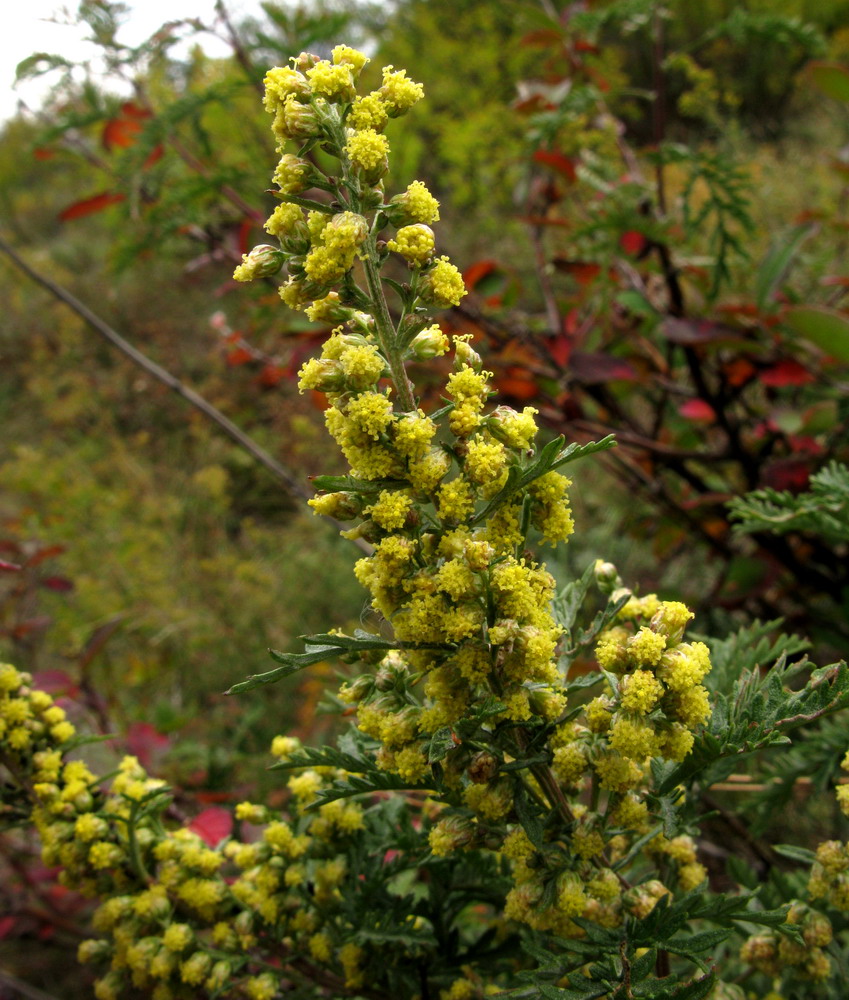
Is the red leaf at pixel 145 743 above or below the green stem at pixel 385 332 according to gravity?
below

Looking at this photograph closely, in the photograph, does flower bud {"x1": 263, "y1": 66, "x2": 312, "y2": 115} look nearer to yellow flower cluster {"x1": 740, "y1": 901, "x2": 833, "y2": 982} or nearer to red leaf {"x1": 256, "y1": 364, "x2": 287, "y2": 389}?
yellow flower cluster {"x1": 740, "y1": 901, "x2": 833, "y2": 982}

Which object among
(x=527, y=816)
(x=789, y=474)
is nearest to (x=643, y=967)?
(x=527, y=816)

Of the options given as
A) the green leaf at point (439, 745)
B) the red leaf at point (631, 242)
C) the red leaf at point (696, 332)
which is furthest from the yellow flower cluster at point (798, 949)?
the red leaf at point (631, 242)

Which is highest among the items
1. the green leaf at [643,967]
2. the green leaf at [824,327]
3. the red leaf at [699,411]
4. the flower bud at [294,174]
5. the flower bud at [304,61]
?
the flower bud at [304,61]

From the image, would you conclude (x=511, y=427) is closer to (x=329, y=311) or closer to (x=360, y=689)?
(x=329, y=311)

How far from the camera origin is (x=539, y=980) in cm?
87

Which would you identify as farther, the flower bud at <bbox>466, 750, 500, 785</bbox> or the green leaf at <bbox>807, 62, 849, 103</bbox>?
the green leaf at <bbox>807, 62, 849, 103</bbox>

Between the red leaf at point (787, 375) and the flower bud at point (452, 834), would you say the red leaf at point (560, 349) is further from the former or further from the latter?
the flower bud at point (452, 834)

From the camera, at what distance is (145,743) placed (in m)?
2.29

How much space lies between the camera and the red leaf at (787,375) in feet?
7.07

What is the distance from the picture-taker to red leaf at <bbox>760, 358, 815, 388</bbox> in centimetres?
216

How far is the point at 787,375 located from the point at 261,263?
5.74 ft

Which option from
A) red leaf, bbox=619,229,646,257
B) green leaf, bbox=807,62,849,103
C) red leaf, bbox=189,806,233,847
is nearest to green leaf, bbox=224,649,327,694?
red leaf, bbox=189,806,233,847

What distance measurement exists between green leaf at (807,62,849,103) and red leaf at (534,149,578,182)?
733 millimetres
